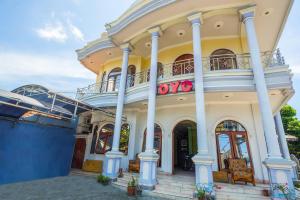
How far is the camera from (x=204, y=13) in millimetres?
7176

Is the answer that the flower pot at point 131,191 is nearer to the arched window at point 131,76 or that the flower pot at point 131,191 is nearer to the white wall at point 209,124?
the white wall at point 209,124

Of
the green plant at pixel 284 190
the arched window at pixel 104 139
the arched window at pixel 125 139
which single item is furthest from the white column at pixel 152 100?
the arched window at pixel 104 139

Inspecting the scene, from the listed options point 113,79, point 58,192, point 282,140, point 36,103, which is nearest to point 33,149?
point 36,103

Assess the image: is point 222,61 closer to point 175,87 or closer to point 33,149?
point 175,87

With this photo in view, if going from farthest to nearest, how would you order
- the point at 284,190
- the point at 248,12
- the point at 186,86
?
the point at 186,86 → the point at 248,12 → the point at 284,190

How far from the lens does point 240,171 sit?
6387 mm

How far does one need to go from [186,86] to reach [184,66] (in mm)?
2679

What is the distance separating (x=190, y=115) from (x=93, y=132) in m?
6.38

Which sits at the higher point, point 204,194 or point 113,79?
point 113,79

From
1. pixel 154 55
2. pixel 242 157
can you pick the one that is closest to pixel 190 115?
pixel 242 157

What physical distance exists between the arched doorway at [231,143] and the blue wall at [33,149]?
310 inches

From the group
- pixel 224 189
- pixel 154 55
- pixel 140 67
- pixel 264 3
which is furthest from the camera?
pixel 140 67

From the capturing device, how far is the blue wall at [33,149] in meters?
6.97

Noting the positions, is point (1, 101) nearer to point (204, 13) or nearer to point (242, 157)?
point (204, 13)
